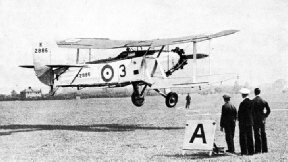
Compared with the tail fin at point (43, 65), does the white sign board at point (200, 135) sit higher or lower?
lower

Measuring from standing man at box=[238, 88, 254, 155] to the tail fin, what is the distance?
37.0ft

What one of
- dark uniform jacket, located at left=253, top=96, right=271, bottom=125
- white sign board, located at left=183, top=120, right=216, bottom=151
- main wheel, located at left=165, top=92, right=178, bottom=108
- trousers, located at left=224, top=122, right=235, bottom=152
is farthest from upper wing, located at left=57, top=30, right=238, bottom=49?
white sign board, located at left=183, top=120, right=216, bottom=151

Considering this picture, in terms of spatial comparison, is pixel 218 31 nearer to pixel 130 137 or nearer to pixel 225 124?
pixel 130 137

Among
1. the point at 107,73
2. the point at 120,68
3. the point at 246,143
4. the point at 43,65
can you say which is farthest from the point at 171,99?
the point at 246,143

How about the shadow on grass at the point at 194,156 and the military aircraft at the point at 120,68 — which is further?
the military aircraft at the point at 120,68

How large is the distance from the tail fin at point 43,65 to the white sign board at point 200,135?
10.6m

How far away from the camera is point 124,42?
2127 cm

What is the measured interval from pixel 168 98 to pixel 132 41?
3.60 metres

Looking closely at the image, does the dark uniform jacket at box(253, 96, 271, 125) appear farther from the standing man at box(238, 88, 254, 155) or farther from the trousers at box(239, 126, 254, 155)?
the trousers at box(239, 126, 254, 155)

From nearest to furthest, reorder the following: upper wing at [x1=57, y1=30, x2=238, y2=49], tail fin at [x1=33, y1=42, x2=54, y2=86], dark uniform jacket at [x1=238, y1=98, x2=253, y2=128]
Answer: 1. dark uniform jacket at [x1=238, y1=98, x2=253, y2=128]
2. tail fin at [x1=33, y1=42, x2=54, y2=86]
3. upper wing at [x1=57, y1=30, x2=238, y2=49]

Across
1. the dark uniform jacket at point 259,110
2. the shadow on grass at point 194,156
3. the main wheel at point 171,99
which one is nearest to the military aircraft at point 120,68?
the main wheel at point 171,99

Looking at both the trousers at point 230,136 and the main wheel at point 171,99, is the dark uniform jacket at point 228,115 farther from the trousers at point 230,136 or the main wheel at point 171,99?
the main wheel at point 171,99

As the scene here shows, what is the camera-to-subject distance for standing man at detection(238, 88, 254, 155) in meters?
11.1

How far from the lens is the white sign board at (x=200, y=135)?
35.3ft
